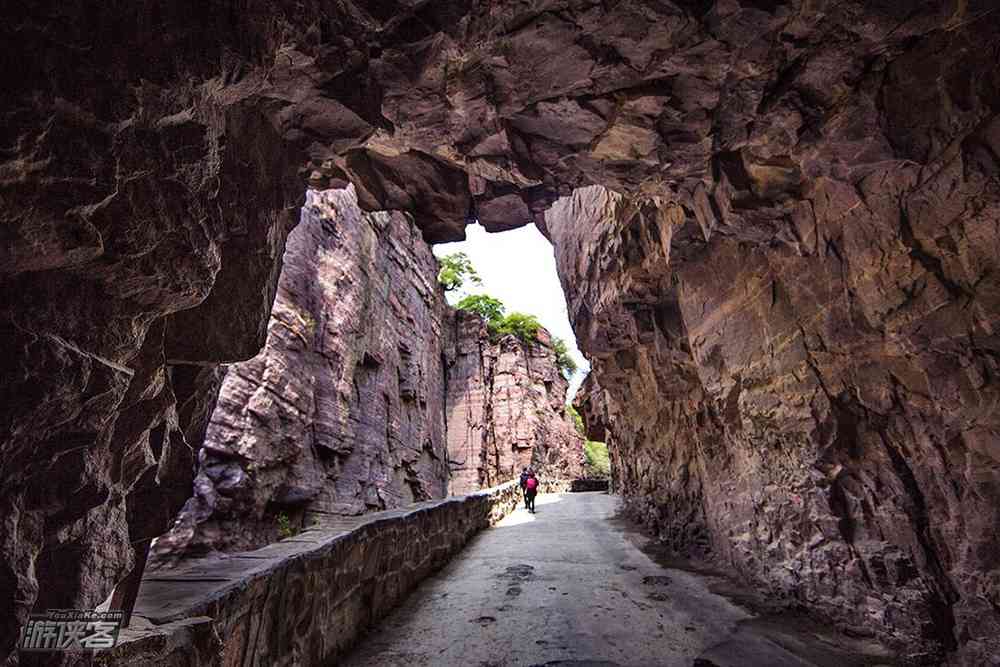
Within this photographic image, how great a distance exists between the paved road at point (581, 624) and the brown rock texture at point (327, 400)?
4.80 metres

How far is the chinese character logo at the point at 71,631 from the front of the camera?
162 centimetres

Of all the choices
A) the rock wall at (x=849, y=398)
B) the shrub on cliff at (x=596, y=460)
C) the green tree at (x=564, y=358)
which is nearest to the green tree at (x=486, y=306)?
the green tree at (x=564, y=358)

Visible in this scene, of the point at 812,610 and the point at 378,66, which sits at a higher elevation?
the point at 378,66

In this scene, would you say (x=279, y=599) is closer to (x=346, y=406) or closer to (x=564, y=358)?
(x=346, y=406)

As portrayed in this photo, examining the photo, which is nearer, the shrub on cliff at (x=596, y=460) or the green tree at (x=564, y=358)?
the shrub on cliff at (x=596, y=460)

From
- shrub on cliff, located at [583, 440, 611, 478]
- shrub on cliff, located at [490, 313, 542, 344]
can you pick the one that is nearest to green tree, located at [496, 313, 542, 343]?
shrub on cliff, located at [490, 313, 542, 344]

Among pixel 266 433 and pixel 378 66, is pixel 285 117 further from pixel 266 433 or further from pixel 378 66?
pixel 266 433

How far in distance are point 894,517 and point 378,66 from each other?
567 cm

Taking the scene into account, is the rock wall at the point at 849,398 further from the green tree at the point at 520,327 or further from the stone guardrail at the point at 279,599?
the green tree at the point at 520,327

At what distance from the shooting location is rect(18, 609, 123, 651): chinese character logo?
5.31 ft

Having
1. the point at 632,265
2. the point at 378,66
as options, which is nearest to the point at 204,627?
the point at 378,66

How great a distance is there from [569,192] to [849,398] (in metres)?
3.45

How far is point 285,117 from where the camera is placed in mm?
2980

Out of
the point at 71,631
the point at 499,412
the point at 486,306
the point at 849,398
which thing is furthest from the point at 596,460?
the point at 71,631
